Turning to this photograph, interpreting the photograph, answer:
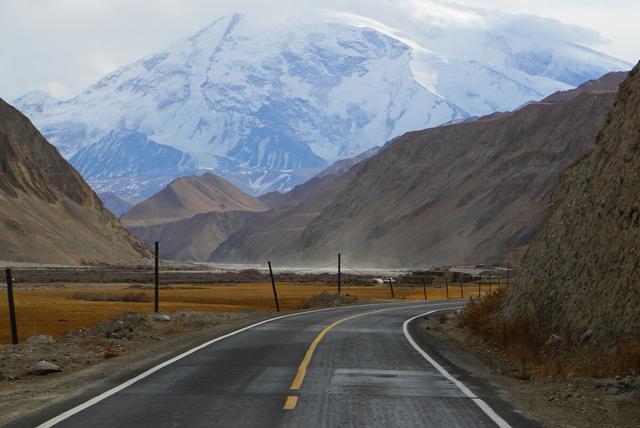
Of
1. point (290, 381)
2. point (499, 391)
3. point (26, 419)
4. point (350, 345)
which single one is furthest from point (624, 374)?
point (26, 419)

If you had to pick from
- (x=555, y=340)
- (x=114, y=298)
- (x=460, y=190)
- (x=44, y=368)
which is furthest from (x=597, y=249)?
(x=460, y=190)

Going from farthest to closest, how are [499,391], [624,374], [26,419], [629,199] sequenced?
[629,199] < [624,374] < [499,391] < [26,419]

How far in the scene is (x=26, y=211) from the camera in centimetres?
13438

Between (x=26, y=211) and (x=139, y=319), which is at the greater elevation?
(x=26, y=211)

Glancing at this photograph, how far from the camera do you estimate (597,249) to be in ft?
69.2

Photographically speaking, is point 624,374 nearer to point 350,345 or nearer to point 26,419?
point 350,345

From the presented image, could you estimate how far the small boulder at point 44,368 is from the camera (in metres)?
17.6

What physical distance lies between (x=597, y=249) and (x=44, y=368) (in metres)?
12.4

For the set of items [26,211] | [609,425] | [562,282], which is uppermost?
[26,211]

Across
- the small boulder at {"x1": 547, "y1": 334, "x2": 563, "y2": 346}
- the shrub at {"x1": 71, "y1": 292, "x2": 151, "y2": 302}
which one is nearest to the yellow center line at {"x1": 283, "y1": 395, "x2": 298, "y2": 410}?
the small boulder at {"x1": 547, "y1": 334, "x2": 563, "y2": 346}

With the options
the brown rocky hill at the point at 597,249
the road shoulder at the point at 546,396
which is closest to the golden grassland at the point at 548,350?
the brown rocky hill at the point at 597,249

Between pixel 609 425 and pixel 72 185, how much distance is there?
151286mm

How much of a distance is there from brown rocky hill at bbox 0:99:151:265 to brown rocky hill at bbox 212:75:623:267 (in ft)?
142

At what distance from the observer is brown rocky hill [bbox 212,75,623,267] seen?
145 metres
